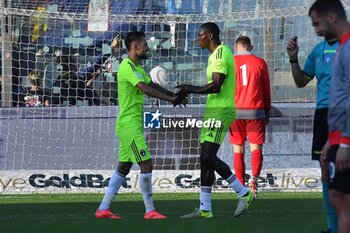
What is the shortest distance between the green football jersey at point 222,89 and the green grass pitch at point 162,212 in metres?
1.24

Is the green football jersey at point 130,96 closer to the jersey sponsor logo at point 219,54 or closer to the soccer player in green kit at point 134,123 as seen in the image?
the soccer player in green kit at point 134,123

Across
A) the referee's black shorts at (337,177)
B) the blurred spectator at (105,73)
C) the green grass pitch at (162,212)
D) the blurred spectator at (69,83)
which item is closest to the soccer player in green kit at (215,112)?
the green grass pitch at (162,212)

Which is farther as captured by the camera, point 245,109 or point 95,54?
point 95,54

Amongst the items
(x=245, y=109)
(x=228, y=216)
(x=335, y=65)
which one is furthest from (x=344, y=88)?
(x=245, y=109)

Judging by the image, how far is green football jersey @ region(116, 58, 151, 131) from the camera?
12.2 m

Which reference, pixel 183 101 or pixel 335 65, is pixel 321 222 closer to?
pixel 183 101

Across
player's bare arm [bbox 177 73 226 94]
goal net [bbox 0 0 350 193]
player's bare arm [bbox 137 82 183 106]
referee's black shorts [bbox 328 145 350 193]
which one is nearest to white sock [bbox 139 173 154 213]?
player's bare arm [bbox 137 82 183 106]

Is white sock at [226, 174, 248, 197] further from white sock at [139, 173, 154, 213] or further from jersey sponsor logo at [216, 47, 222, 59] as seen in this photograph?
jersey sponsor logo at [216, 47, 222, 59]

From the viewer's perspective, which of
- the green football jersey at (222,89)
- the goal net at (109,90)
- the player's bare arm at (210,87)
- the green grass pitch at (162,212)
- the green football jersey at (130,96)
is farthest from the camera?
the goal net at (109,90)

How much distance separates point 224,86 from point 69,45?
266 inches

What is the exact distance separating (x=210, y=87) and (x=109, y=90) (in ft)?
21.1

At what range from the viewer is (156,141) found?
17.6 m

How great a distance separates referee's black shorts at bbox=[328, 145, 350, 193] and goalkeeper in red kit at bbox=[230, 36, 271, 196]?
303 inches

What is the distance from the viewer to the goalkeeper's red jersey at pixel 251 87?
15461 millimetres
